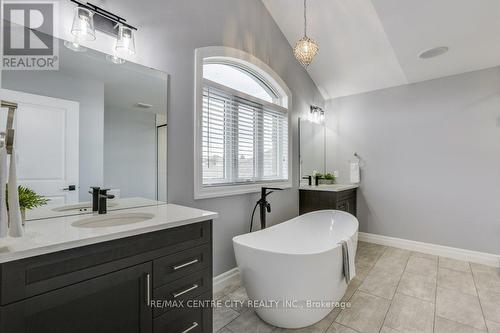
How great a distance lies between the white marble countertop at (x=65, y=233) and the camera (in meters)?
0.90

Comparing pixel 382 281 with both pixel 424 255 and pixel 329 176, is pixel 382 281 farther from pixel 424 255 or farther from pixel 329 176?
pixel 329 176

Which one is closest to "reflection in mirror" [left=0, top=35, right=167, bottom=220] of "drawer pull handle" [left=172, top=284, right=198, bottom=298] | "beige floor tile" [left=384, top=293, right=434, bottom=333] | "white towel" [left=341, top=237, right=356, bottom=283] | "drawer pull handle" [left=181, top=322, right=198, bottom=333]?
"drawer pull handle" [left=172, top=284, right=198, bottom=298]

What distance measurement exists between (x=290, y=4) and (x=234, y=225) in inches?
106

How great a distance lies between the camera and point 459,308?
2068 mm

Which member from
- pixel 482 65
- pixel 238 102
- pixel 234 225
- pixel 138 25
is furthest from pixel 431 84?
pixel 138 25

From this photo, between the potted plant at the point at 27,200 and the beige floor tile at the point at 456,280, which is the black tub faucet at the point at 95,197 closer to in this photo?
the potted plant at the point at 27,200

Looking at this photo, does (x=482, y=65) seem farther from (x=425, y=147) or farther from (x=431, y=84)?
(x=425, y=147)

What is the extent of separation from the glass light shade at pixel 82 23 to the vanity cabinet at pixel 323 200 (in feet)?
9.74

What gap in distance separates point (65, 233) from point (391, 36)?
3.43 metres

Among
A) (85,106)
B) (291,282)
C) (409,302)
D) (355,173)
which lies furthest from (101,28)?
(355,173)

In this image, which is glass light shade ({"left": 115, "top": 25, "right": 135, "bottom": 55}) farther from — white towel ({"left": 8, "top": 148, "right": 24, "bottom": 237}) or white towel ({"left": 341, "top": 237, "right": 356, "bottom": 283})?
white towel ({"left": 341, "top": 237, "right": 356, "bottom": 283})

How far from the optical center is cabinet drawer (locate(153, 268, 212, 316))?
4.23ft

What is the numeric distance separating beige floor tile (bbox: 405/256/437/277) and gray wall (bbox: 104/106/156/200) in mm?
3032

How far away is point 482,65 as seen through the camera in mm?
2971
